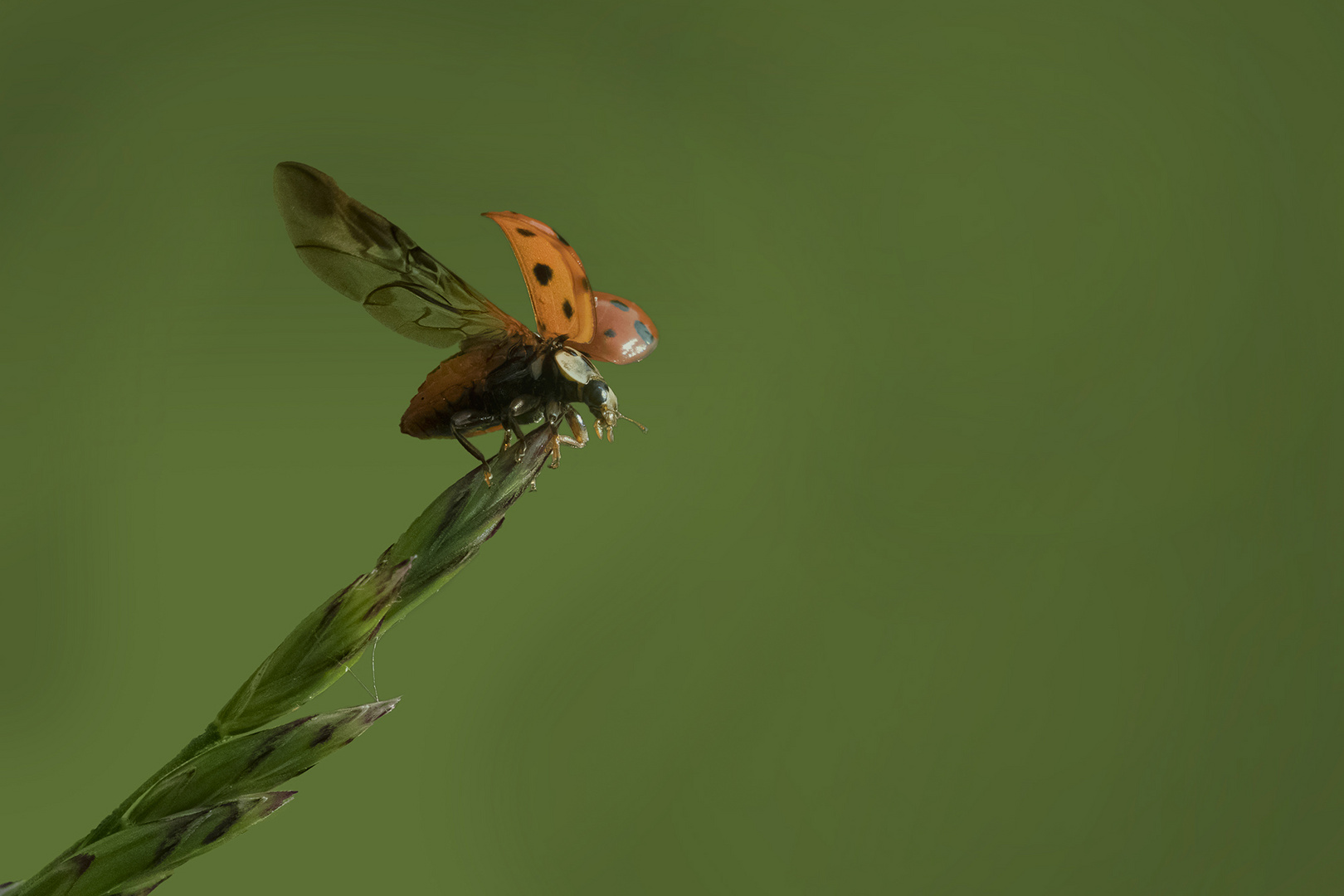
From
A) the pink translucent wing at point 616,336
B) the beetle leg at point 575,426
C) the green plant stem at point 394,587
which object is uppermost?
the pink translucent wing at point 616,336

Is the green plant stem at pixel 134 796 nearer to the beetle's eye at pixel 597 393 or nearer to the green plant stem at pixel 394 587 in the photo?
the green plant stem at pixel 394 587

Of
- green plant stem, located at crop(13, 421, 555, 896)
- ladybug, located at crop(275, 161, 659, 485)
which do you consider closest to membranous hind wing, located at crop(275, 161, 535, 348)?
ladybug, located at crop(275, 161, 659, 485)

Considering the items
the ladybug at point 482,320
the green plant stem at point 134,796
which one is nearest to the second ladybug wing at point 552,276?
the ladybug at point 482,320

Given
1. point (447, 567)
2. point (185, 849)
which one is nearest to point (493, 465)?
point (447, 567)

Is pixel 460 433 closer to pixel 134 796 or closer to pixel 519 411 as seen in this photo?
pixel 519 411

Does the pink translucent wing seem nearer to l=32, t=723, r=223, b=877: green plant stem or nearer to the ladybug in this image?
the ladybug

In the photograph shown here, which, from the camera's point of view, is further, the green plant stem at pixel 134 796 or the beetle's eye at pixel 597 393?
the beetle's eye at pixel 597 393
